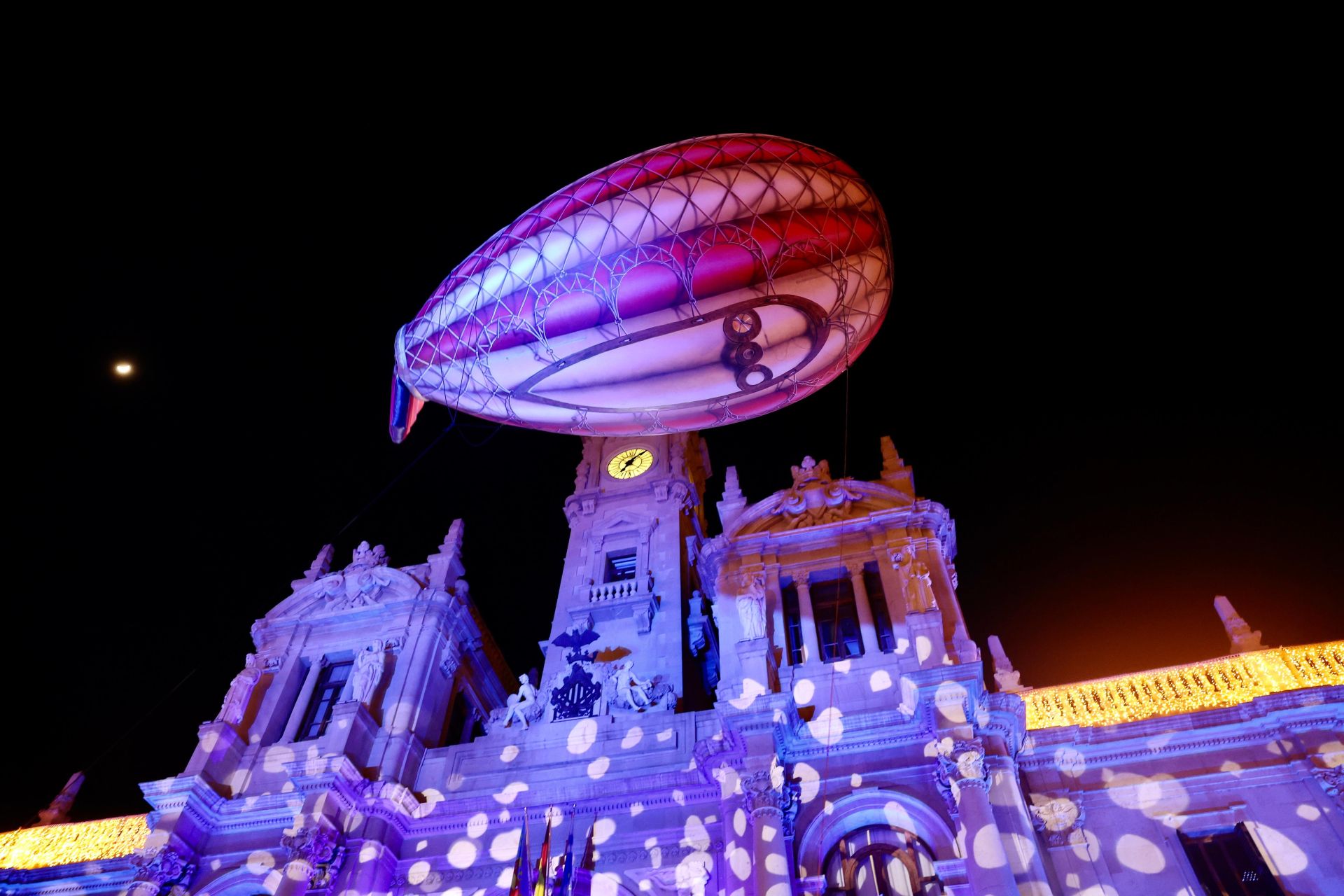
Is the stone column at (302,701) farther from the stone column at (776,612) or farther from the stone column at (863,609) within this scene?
the stone column at (863,609)

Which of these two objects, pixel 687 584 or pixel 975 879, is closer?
pixel 975 879

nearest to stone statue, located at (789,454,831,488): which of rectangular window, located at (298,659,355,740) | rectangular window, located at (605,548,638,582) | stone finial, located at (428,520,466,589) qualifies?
rectangular window, located at (605,548,638,582)

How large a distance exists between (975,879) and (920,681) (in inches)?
153

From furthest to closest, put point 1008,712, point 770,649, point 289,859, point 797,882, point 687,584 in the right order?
point 687,584, point 770,649, point 289,859, point 1008,712, point 797,882

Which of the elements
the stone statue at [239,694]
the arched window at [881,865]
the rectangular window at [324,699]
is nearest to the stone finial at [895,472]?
the arched window at [881,865]

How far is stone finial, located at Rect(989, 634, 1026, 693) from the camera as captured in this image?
19547mm

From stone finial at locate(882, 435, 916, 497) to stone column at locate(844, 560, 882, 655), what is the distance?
2855mm

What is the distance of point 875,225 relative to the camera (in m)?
13.3

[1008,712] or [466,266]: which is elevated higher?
[466,266]

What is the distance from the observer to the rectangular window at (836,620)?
68.6 ft

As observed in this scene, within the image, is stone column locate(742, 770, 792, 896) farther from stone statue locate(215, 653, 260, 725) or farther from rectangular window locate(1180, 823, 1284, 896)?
stone statue locate(215, 653, 260, 725)

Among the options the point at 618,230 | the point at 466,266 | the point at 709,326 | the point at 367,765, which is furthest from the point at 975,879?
the point at 367,765

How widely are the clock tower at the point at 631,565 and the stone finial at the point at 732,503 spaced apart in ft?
11.0

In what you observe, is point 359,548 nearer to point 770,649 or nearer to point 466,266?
point 770,649
